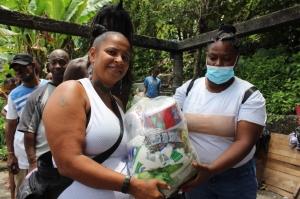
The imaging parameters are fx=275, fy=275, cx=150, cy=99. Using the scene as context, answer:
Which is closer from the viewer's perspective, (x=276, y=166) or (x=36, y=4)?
(x=276, y=166)

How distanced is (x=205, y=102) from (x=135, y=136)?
80cm

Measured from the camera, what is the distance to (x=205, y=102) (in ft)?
6.42

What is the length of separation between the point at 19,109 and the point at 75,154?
7.55ft

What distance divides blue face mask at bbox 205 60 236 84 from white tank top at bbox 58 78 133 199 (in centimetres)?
90

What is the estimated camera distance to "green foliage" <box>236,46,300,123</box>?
187 inches

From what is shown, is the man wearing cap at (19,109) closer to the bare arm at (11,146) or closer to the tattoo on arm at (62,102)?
the bare arm at (11,146)

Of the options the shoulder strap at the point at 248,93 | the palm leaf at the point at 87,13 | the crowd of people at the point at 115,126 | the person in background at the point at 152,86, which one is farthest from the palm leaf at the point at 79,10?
the shoulder strap at the point at 248,93

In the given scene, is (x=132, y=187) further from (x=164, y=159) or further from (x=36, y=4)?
(x=36, y=4)

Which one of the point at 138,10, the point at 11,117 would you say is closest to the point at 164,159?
the point at 11,117

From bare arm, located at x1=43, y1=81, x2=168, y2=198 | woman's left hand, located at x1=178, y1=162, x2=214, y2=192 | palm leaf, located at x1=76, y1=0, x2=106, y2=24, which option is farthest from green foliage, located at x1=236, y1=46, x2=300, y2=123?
palm leaf, located at x1=76, y1=0, x2=106, y2=24

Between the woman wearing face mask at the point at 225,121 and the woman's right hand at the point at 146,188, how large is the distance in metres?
0.65

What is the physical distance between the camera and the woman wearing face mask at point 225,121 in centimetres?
178

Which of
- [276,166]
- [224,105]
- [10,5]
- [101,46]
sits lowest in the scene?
[276,166]

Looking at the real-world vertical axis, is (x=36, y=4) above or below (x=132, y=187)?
above
